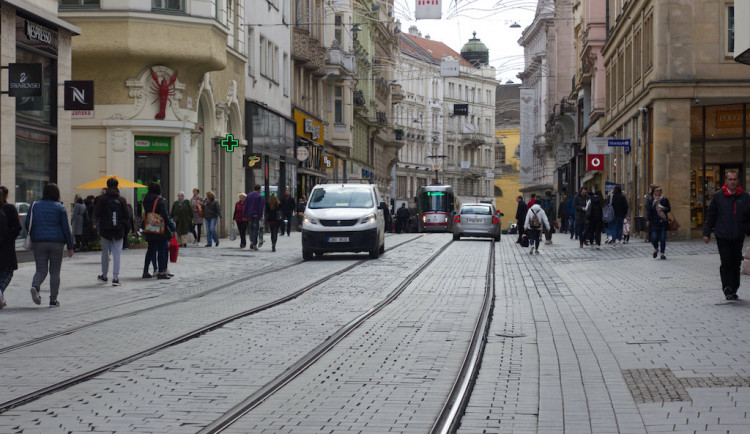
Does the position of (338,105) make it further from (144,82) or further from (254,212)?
(254,212)

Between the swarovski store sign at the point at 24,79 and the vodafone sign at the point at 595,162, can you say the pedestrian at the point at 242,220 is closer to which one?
the swarovski store sign at the point at 24,79

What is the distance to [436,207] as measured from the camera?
207 ft

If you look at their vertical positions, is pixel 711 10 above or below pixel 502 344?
above

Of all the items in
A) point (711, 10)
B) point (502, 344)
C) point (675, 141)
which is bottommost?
point (502, 344)

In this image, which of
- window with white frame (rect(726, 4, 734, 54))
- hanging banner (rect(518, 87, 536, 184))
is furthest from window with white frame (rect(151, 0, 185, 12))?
hanging banner (rect(518, 87, 536, 184))

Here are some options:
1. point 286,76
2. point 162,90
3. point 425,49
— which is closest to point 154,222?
point 162,90

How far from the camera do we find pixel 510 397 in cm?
805

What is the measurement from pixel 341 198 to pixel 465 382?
1821cm

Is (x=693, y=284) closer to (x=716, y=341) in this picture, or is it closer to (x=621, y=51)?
(x=716, y=341)

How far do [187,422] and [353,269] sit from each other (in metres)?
15.6

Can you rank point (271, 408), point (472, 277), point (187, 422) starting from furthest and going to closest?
point (472, 277) → point (271, 408) → point (187, 422)

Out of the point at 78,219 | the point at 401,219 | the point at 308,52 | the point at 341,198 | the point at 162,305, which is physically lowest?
the point at 162,305

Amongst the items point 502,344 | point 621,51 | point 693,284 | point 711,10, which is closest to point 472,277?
point 693,284

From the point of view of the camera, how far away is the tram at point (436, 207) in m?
62.8
